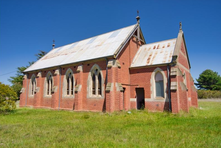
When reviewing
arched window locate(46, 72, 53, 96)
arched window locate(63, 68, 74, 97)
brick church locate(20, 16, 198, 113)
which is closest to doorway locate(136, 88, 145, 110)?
brick church locate(20, 16, 198, 113)

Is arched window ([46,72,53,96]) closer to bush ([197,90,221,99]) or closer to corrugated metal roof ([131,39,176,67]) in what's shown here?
corrugated metal roof ([131,39,176,67])

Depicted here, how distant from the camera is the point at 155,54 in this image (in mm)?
18344

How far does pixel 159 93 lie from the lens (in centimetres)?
1641

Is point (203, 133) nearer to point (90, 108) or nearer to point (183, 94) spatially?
point (183, 94)

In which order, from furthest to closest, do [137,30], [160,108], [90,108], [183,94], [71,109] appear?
1. [137,30]
2. [71,109]
3. [90,108]
4. [160,108]
5. [183,94]

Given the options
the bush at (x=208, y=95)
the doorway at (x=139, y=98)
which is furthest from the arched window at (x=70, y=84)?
the bush at (x=208, y=95)

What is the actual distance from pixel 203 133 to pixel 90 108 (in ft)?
40.5

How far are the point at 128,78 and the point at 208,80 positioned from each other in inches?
2368

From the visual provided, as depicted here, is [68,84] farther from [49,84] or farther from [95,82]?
[95,82]

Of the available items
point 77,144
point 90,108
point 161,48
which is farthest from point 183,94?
point 77,144

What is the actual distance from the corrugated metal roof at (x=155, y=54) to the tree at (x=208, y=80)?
53.5 meters

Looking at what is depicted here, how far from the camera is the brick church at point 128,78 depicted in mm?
15555

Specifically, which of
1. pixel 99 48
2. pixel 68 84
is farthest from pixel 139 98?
pixel 68 84

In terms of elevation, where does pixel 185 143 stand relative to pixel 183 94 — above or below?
below
